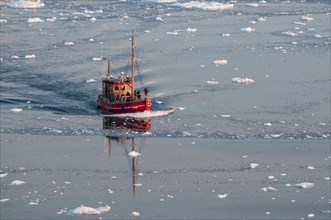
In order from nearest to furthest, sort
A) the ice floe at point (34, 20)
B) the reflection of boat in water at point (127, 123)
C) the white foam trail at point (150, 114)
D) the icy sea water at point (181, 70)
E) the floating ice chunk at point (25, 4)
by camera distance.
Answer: the icy sea water at point (181, 70) < the reflection of boat in water at point (127, 123) < the white foam trail at point (150, 114) < the ice floe at point (34, 20) < the floating ice chunk at point (25, 4)

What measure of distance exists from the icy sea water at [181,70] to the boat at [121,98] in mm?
329

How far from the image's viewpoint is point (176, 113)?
22125mm

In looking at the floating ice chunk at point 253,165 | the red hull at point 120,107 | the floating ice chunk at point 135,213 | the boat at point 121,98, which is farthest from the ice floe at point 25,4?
the floating ice chunk at point 135,213

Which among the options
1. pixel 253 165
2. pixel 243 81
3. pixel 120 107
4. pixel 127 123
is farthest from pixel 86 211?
pixel 243 81

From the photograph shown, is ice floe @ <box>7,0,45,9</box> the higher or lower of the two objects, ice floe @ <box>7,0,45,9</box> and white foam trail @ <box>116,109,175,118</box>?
the higher

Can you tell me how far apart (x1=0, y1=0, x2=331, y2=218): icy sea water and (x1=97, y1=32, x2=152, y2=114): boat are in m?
0.33

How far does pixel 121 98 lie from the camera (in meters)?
22.9

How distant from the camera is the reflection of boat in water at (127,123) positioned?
21.1 m

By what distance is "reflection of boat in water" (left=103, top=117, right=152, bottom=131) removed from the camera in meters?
21.1

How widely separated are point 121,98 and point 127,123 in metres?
1.36

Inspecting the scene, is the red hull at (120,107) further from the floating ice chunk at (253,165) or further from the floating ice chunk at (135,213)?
the floating ice chunk at (135,213)

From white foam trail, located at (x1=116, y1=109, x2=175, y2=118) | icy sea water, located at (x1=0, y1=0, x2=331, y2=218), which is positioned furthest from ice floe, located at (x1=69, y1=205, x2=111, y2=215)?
white foam trail, located at (x1=116, y1=109, x2=175, y2=118)

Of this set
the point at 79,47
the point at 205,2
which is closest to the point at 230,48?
the point at 79,47

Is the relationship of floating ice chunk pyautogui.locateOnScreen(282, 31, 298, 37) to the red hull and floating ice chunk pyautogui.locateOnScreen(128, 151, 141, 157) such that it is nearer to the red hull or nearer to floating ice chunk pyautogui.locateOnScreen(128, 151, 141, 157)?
the red hull
